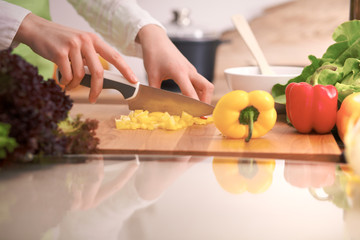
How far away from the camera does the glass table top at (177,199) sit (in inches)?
23.1

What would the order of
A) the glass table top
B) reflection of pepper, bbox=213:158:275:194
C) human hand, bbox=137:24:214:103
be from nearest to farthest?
the glass table top → reflection of pepper, bbox=213:158:275:194 → human hand, bbox=137:24:214:103

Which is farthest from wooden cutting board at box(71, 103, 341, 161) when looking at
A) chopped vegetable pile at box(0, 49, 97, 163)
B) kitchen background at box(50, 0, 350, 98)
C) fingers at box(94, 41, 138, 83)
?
kitchen background at box(50, 0, 350, 98)

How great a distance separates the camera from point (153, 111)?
4.34 ft

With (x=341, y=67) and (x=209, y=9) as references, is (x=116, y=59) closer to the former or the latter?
(x=341, y=67)

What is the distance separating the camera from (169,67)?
141 centimetres

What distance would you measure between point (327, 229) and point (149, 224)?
0.22m

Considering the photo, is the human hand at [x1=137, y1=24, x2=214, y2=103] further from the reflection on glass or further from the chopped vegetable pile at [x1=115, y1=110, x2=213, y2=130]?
the reflection on glass

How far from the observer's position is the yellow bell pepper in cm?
114

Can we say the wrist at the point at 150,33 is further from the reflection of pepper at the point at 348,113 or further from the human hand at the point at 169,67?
the reflection of pepper at the point at 348,113

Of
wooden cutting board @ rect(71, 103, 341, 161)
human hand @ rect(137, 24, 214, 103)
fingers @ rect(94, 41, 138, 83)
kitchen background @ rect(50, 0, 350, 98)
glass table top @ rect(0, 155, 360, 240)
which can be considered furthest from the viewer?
kitchen background @ rect(50, 0, 350, 98)

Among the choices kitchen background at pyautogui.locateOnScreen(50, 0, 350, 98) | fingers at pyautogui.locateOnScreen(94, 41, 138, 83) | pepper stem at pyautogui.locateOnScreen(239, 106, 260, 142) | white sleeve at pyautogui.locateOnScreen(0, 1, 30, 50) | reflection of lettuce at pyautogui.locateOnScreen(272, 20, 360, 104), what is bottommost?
kitchen background at pyautogui.locateOnScreen(50, 0, 350, 98)

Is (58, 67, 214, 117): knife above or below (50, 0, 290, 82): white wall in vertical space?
above

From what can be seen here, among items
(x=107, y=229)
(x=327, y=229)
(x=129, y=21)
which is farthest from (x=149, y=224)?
(x=129, y=21)

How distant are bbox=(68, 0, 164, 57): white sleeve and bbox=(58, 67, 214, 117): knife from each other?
11.6 inches
